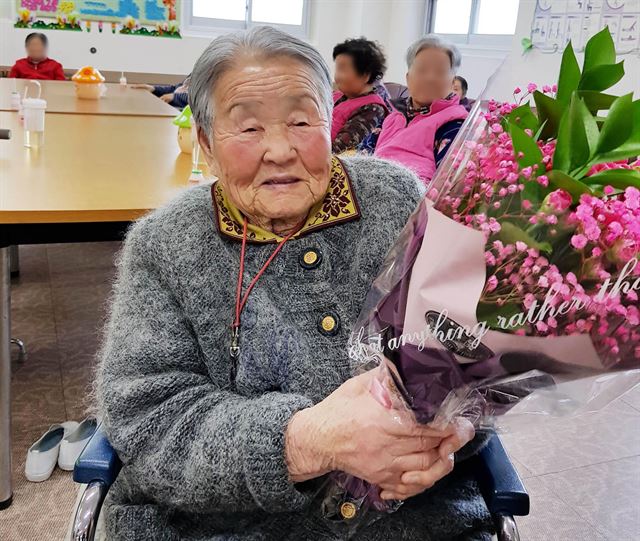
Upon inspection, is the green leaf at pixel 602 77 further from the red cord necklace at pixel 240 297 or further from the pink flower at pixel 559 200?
the red cord necklace at pixel 240 297

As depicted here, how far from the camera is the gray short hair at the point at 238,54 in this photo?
3.70 ft

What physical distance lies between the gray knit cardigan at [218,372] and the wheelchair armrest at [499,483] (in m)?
0.10

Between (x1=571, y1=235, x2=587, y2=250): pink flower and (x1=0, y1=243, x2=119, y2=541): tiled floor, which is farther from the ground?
(x1=571, y1=235, x2=587, y2=250): pink flower

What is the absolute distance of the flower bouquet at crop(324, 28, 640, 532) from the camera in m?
0.60

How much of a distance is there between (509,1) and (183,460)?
240 inches

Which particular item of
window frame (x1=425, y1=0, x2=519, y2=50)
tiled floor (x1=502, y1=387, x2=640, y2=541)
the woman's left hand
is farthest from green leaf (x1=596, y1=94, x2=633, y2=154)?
window frame (x1=425, y1=0, x2=519, y2=50)

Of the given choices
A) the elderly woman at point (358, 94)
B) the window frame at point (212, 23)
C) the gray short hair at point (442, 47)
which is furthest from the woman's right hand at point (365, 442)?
the window frame at point (212, 23)

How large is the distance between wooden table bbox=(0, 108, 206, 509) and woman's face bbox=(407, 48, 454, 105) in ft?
4.69

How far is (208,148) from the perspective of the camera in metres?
1.23

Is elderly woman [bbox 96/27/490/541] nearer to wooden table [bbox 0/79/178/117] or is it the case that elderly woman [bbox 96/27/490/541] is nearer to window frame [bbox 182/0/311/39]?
wooden table [bbox 0/79/178/117]

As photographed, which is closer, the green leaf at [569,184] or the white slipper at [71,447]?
the green leaf at [569,184]

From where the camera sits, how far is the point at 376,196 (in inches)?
48.8

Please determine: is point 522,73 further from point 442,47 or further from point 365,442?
point 442,47

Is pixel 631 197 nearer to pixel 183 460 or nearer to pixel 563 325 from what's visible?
pixel 563 325
